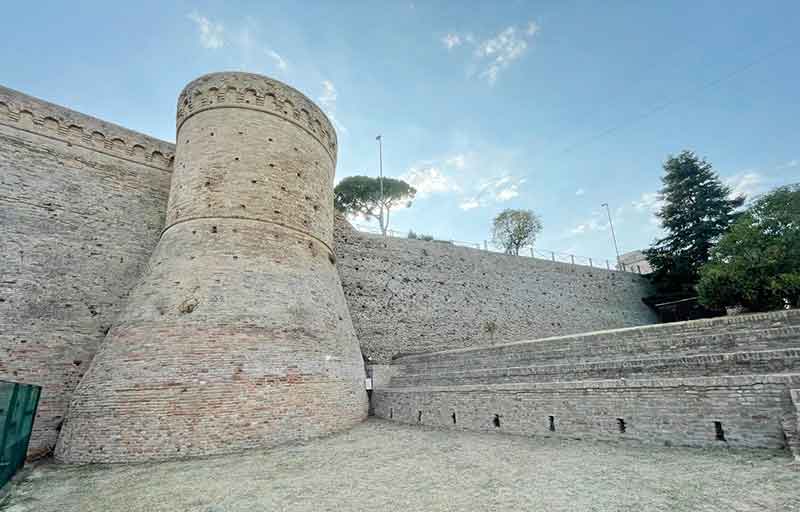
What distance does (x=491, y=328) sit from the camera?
1738 cm

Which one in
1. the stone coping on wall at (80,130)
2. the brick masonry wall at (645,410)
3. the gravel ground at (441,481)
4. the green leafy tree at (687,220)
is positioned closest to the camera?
the gravel ground at (441,481)

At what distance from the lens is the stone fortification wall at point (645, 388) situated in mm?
4574

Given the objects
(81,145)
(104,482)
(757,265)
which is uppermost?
(81,145)

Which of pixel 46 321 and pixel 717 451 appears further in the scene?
pixel 46 321

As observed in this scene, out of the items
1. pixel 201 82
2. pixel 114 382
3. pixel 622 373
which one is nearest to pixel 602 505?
pixel 622 373

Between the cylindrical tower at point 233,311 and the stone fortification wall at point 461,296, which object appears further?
the stone fortification wall at point 461,296

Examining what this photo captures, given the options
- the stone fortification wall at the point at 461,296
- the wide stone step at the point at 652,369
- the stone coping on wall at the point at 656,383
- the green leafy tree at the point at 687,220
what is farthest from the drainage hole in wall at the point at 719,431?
the green leafy tree at the point at 687,220

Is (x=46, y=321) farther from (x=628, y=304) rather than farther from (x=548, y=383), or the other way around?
(x=628, y=304)

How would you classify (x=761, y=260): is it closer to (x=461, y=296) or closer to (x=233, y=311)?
(x=461, y=296)

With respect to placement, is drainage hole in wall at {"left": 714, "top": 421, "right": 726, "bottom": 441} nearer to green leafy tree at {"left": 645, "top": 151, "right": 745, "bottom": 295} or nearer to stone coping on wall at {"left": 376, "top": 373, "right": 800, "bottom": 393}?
stone coping on wall at {"left": 376, "top": 373, "right": 800, "bottom": 393}

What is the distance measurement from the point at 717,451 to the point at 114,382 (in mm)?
9442

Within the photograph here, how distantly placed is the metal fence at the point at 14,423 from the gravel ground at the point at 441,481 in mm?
361

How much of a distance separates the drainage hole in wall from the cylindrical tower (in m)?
6.54

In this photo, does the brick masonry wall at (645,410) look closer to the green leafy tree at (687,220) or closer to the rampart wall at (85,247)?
the rampart wall at (85,247)
